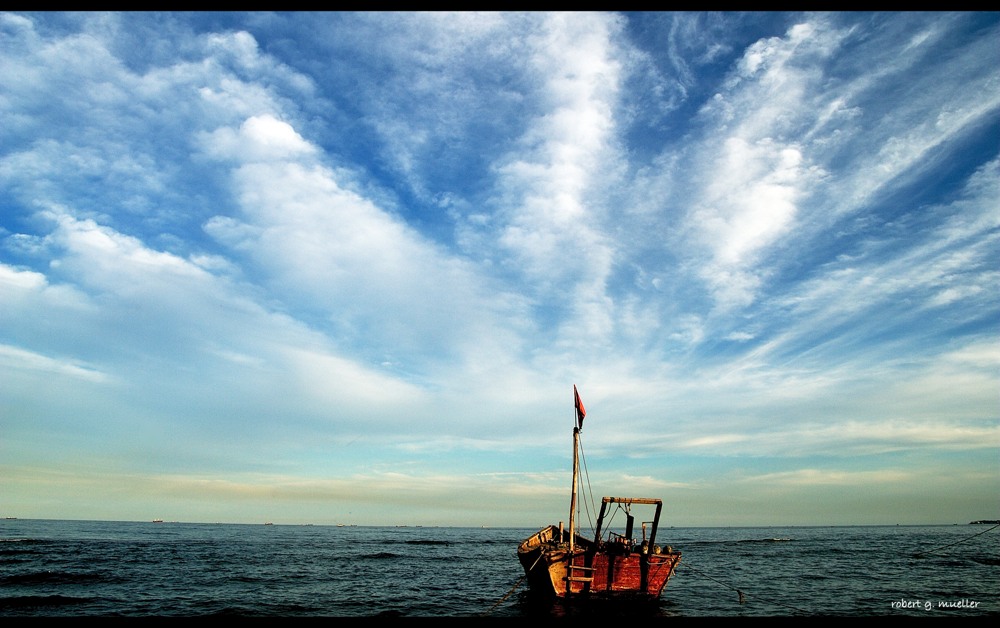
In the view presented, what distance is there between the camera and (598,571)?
2948cm

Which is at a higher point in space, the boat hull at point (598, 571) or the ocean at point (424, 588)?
the boat hull at point (598, 571)

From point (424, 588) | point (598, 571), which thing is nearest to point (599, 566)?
point (598, 571)

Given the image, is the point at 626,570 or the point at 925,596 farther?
the point at 925,596

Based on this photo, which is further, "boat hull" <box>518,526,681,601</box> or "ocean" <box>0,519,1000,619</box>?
"ocean" <box>0,519,1000,619</box>

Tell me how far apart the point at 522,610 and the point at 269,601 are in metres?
17.4

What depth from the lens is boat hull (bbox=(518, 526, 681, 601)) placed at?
2881 centimetres

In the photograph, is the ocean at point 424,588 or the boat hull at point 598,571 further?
the ocean at point 424,588

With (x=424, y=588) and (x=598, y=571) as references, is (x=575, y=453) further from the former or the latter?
(x=424, y=588)

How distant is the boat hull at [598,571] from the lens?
2881 cm

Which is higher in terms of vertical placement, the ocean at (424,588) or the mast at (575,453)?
the mast at (575,453)

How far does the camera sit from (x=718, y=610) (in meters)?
31.7
